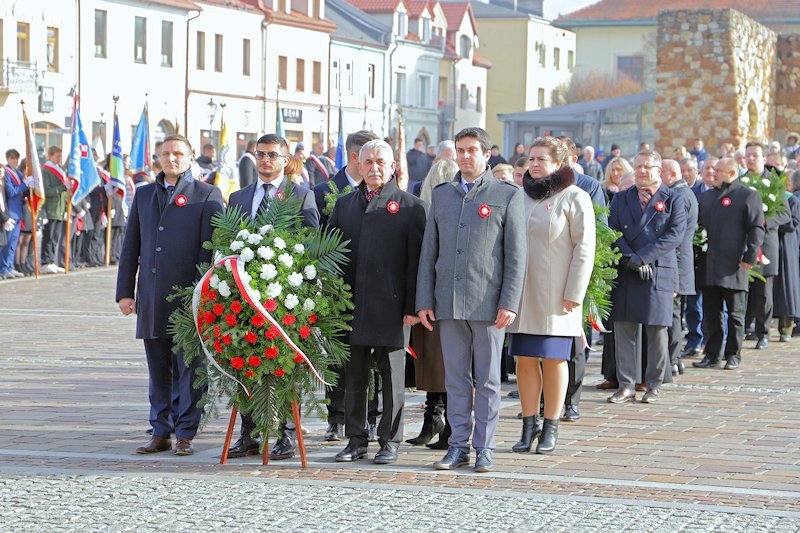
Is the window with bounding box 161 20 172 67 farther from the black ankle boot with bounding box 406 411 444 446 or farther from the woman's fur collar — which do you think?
the woman's fur collar

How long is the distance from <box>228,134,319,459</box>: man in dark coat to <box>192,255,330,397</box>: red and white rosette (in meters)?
0.52

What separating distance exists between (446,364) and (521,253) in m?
0.81

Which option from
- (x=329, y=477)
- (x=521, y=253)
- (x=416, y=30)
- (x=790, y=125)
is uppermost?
(x=416, y=30)

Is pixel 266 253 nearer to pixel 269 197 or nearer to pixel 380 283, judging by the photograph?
pixel 380 283

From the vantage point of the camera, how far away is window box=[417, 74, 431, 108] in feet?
262

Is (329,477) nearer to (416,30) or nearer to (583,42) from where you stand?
(416,30)

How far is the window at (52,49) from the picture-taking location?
48.1 meters

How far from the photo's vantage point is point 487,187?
8.80 m

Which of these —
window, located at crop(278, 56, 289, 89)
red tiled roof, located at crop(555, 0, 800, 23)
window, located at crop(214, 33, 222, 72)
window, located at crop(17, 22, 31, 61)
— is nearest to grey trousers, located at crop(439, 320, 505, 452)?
window, located at crop(17, 22, 31, 61)

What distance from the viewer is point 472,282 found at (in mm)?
8664

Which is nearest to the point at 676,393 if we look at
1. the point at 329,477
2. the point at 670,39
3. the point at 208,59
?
the point at 329,477

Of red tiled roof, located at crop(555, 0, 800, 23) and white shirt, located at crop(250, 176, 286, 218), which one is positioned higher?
red tiled roof, located at crop(555, 0, 800, 23)

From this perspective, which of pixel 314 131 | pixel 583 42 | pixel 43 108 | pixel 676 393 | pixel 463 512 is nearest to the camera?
pixel 463 512

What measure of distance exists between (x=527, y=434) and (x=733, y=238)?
5559 millimetres
